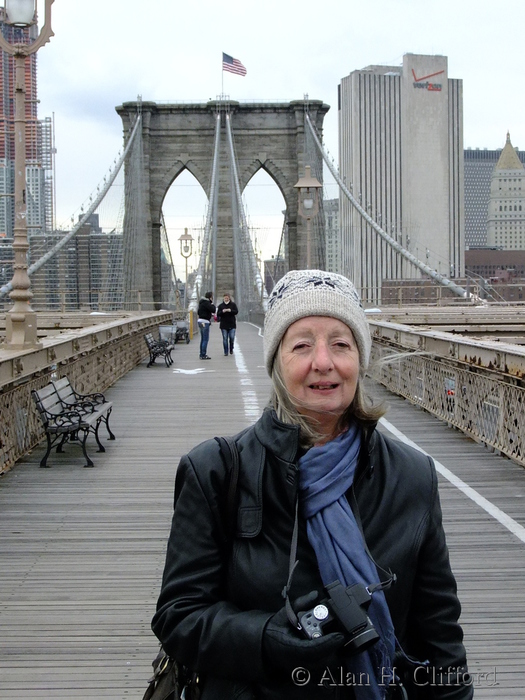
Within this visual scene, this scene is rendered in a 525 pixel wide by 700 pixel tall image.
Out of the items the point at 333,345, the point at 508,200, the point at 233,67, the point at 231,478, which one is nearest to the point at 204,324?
the point at 333,345

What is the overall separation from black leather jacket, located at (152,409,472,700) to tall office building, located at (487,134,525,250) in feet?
616

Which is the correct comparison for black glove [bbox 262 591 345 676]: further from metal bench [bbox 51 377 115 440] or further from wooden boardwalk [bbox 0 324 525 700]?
metal bench [bbox 51 377 115 440]

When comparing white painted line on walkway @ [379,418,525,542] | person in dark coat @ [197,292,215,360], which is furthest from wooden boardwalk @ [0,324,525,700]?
person in dark coat @ [197,292,215,360]

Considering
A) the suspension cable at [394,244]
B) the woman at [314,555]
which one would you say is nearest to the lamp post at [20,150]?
the woman at [314,555]

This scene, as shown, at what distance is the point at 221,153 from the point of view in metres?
69.4

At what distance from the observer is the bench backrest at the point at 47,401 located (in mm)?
8758

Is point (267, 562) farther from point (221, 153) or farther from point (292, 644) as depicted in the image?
point (221, 153)

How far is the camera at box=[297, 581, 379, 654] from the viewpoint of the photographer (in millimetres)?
1928

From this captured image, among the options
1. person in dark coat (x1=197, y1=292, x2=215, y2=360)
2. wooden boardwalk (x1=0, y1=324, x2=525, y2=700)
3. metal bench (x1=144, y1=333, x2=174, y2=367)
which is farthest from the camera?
person in dark coat (x1=197, y1=292, x2=215, y2=360)

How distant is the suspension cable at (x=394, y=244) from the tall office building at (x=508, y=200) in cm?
12420

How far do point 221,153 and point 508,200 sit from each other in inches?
5413

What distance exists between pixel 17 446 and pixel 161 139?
63.0 metres

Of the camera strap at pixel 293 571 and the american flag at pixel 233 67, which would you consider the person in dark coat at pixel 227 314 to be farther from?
the american flag at pixel 233 67

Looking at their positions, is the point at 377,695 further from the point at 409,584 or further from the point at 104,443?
the point at 104,443
